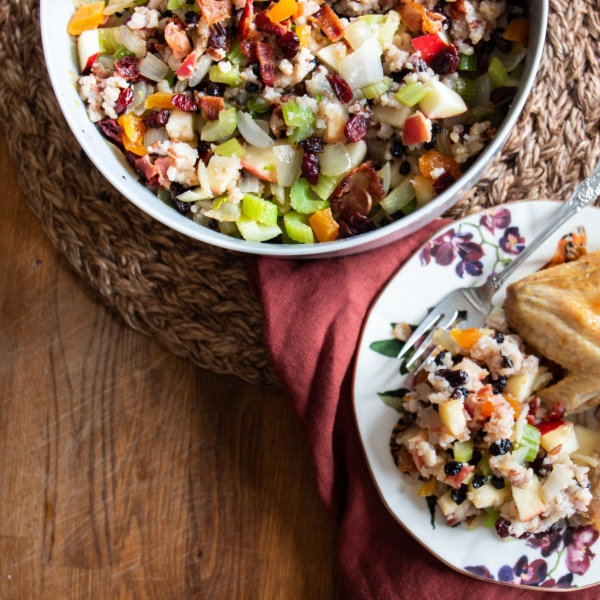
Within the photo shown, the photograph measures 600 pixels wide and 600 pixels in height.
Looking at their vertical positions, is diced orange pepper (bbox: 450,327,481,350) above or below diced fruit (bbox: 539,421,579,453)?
above

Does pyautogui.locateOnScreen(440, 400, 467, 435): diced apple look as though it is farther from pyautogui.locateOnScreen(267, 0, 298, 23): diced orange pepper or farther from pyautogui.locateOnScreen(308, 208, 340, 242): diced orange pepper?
pyautogui.locateOnScreen(267, 0, 298, 23): diced orange pepper

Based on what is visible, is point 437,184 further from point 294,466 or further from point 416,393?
point 294,466

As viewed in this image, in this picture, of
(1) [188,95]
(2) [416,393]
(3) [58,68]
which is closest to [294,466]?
(2) [416,393]

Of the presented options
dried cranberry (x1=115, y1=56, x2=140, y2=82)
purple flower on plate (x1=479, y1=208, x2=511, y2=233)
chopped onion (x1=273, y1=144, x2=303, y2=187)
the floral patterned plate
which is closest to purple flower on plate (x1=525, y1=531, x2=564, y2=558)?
the floral patterned plate

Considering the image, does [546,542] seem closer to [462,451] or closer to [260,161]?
[462,451]

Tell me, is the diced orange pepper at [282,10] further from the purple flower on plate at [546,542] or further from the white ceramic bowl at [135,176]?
the purple flower on plate at [546,542]

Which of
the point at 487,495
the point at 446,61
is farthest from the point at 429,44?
the point at 487,495

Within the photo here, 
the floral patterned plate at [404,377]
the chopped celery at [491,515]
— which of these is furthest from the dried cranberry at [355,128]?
the chopped celery at [491,515]

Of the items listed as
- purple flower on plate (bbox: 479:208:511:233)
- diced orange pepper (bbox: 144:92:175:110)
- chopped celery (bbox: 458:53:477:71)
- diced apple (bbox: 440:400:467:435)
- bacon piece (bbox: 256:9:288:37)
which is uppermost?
bacon piece (bbox: 256:9:288:37)
